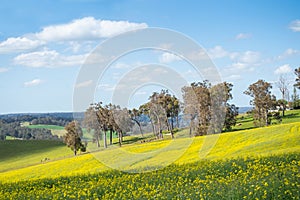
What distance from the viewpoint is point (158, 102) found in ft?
206

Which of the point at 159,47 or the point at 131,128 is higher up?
the point at 159,47

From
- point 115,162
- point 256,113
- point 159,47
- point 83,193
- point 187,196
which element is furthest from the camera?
point 256,113

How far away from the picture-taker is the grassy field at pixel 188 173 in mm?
12234

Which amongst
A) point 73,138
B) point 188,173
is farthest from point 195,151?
point 73,138

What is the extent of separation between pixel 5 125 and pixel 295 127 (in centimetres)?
13163

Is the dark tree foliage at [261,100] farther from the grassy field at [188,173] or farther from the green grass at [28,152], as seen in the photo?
the green grass at [28,152]

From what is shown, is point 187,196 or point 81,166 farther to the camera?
point 81,166

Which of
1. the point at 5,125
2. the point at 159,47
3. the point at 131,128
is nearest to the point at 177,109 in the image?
the point at 131,128

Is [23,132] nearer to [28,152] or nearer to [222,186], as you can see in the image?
[28,152]

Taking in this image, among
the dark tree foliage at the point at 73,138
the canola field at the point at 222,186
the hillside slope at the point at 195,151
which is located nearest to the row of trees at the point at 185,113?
the dark tree foliage at the point at 73,138

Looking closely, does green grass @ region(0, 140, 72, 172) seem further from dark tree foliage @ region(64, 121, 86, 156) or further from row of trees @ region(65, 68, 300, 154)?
row of trees @ region(65, 68, 300, 154)

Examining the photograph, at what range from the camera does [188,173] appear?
18.4m

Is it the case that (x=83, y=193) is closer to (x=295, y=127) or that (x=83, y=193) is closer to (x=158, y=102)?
(x=295, y=127)

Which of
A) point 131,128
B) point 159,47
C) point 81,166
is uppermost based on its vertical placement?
point 159,47
